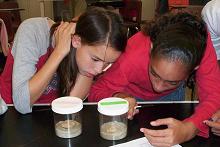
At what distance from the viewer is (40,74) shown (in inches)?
42.4

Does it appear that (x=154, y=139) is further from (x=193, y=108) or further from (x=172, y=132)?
(x=193, y=108)

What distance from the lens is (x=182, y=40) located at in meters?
0.94

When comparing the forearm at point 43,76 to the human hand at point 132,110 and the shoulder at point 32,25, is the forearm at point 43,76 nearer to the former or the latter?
the shoulder at point 32,25

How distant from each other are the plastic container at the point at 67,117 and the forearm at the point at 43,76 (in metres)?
0.18

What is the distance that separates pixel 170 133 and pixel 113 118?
6.8 inches

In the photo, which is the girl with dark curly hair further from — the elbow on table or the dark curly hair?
the elbow on table

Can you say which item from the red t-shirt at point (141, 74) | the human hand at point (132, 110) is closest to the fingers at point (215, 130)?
the red t-shirt at point (141, 74)

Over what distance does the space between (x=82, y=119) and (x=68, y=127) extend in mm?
106

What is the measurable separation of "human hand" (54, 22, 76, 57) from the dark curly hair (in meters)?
0.31

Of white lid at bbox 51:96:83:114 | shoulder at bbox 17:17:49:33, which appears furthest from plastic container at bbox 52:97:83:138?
shoulder at bbox 17:17:49:33

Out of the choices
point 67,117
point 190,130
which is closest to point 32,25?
point 67,117

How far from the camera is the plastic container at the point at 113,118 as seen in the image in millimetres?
845

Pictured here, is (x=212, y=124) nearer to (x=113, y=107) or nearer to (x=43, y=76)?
(x=113, y=107)

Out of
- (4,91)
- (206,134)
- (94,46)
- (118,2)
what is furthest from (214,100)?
(118,2)
